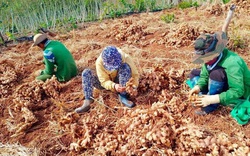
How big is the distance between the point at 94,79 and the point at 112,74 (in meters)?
0.33

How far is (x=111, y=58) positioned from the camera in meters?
2.95

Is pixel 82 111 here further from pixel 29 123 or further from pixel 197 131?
pixel 197 131

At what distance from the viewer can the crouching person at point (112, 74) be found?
2.97m

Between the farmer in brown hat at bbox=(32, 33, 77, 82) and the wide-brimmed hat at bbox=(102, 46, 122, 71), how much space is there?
1.20 metres

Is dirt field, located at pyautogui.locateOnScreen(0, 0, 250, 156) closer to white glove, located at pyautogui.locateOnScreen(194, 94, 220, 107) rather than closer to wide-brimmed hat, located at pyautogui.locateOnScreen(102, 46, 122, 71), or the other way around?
white glove, located at pyautogui.locateOnScreen(194, 94, 220, 107)

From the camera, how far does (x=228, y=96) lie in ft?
8.27

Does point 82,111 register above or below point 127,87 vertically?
below

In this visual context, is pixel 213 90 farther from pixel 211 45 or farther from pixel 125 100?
pixel 125 100

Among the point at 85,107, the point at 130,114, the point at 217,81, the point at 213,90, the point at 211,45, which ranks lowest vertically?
the point at 85,107

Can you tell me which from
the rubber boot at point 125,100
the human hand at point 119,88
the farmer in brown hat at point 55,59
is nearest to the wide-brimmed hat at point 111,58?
the human hand at point 119,88

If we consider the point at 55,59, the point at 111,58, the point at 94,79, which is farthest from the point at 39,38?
the point at 111,58

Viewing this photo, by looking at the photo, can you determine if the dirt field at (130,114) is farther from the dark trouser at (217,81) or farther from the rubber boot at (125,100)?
the dark trouser at (217,81)

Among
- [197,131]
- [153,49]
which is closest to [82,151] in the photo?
[197,131]

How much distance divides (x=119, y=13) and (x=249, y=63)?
5.29 meters
